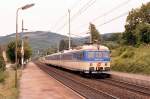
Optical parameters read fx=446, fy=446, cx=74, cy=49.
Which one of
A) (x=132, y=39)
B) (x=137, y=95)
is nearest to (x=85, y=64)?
(x=137, y=95)

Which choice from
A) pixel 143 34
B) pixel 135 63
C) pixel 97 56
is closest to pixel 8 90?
pixel 97 56

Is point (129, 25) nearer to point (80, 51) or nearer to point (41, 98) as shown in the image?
point (80, 51)

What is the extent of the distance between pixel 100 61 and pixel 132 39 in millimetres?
60659

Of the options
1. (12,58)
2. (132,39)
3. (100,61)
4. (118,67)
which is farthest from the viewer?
(132,39)

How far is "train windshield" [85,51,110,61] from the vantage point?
136 feet

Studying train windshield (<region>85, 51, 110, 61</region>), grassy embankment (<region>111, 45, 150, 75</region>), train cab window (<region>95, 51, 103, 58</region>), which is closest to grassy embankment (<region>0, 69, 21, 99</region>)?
train windshield (<region>85, 51, 110, 61</region>)

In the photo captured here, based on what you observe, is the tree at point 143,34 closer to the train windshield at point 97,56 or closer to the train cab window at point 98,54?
the train windshield at point 97,56

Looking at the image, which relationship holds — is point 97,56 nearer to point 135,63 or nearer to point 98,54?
point 98,54

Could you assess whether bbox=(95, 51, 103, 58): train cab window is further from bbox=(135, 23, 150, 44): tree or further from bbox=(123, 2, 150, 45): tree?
bbox=(123, 2, 150, 45): tree

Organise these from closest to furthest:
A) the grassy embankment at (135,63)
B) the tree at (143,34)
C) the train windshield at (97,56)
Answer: the train windshield at (97,56) < the grassy embankment at (135,63) < the tree at (143,34)

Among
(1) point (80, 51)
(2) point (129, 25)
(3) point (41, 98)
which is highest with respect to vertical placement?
(2) point (129, 25)

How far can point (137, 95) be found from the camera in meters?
23.8

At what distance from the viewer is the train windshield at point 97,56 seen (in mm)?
41375

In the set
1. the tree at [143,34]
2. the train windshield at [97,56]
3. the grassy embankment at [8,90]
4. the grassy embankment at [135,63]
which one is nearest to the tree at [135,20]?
the tree at [143,34]
